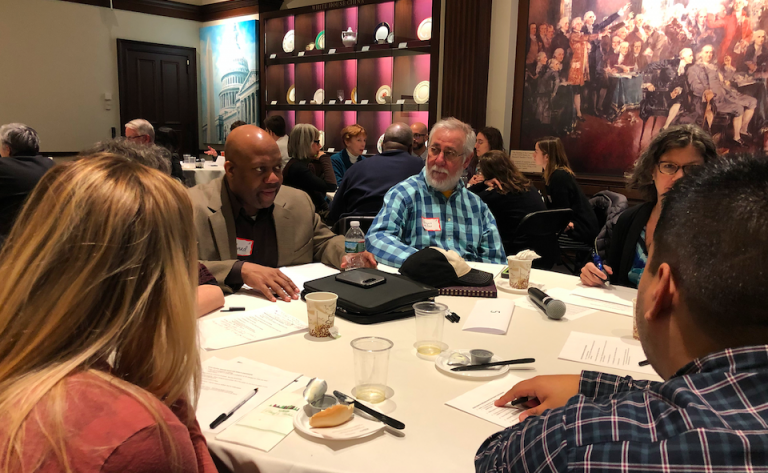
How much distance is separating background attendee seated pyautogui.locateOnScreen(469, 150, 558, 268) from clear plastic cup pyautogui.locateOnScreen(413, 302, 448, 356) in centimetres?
275

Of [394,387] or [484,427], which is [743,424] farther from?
[394,387]

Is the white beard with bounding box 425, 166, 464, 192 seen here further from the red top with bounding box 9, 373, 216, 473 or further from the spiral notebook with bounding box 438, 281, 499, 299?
the red top with bounding box 9, 373, 216, 473

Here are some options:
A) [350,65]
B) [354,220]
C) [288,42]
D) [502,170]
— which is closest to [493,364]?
[354,220]

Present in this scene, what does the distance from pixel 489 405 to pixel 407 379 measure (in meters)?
0.22

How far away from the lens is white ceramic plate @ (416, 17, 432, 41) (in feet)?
21.0

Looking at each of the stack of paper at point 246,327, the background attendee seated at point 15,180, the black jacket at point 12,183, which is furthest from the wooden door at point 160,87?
the stack of paper at point 246,327

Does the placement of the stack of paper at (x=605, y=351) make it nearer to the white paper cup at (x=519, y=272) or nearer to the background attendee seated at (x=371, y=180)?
the white paper cup at (x=519, y=272)

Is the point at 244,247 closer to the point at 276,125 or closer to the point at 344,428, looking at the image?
the point at 344,428

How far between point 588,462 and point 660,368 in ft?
0.85

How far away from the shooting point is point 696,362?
0.75 m

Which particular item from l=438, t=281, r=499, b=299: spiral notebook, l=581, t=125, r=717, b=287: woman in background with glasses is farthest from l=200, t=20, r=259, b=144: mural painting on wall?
l=438, t=281, r=499, b=299: spiral notebook

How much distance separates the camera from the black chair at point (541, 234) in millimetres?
4105

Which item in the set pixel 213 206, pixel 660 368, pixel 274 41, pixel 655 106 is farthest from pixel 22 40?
pixel 660 368

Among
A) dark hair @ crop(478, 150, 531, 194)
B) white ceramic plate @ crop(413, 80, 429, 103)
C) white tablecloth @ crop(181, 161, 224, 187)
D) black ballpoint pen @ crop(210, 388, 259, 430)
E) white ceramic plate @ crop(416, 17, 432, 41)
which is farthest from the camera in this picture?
A: white tablecloth @ crop(181, 161, 224, 187)
